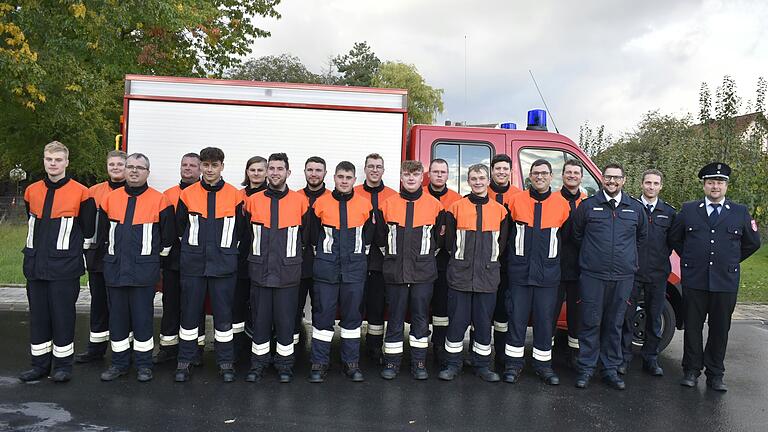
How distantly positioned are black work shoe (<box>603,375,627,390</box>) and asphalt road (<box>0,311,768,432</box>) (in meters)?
0.07

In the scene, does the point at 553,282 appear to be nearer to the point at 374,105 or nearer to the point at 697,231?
the point at 697,231

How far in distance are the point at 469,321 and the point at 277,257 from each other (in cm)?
173

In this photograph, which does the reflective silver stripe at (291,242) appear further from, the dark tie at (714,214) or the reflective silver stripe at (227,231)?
the dark tie at (714,214)

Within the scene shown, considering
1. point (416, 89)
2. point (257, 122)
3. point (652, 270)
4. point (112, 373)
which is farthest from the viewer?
point (416, 89)

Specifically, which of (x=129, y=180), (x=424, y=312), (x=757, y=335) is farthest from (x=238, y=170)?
(x=757, y=335)

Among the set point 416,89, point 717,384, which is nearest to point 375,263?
point 717,384

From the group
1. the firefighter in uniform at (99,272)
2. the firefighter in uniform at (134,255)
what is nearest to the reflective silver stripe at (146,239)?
the firefighter in uniform at (134,255)

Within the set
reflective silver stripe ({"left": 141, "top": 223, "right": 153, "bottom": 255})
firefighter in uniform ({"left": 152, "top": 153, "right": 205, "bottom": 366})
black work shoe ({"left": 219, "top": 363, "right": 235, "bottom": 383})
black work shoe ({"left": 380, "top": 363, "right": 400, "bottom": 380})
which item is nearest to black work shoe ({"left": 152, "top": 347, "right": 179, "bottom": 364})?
firefighter in uniform ({"left": 152, "top": 153, "right": 205, "bottom": 366})

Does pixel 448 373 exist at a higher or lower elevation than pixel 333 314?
lower

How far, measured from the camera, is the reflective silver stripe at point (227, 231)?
5117 mm

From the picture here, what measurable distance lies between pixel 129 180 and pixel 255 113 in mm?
1308

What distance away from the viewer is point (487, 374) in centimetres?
539

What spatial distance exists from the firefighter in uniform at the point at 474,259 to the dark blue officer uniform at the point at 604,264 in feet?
2.28

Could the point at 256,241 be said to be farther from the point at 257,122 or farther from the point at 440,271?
the point at 440,271
